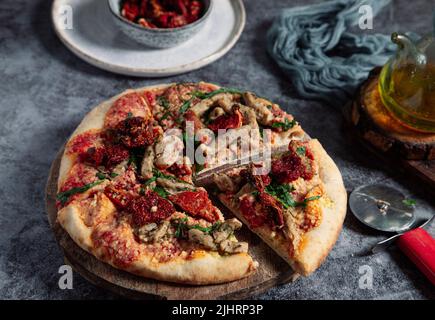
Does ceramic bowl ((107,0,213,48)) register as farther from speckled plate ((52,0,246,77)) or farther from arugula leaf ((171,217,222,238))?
arugula leaf ((171,217,222,238))

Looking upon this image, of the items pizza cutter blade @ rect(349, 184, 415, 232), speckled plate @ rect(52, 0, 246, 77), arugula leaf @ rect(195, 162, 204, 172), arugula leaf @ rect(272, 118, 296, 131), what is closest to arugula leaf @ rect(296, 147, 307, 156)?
arugula leaf @ rect(272, 118, 296, 131)

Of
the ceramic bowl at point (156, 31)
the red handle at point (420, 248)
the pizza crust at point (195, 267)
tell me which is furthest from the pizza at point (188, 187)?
the ceramic bowl at point (156, 31)

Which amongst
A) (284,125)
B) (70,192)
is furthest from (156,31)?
(70,192)

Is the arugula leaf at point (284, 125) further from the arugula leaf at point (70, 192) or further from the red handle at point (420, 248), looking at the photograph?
the arugula leaf at point (70, 192)

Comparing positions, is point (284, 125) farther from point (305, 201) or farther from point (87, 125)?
point (87, 125)

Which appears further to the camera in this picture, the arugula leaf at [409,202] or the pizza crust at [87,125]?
the arugula leaf at [409,202]

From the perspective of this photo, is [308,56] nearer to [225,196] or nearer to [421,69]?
[421,69]
